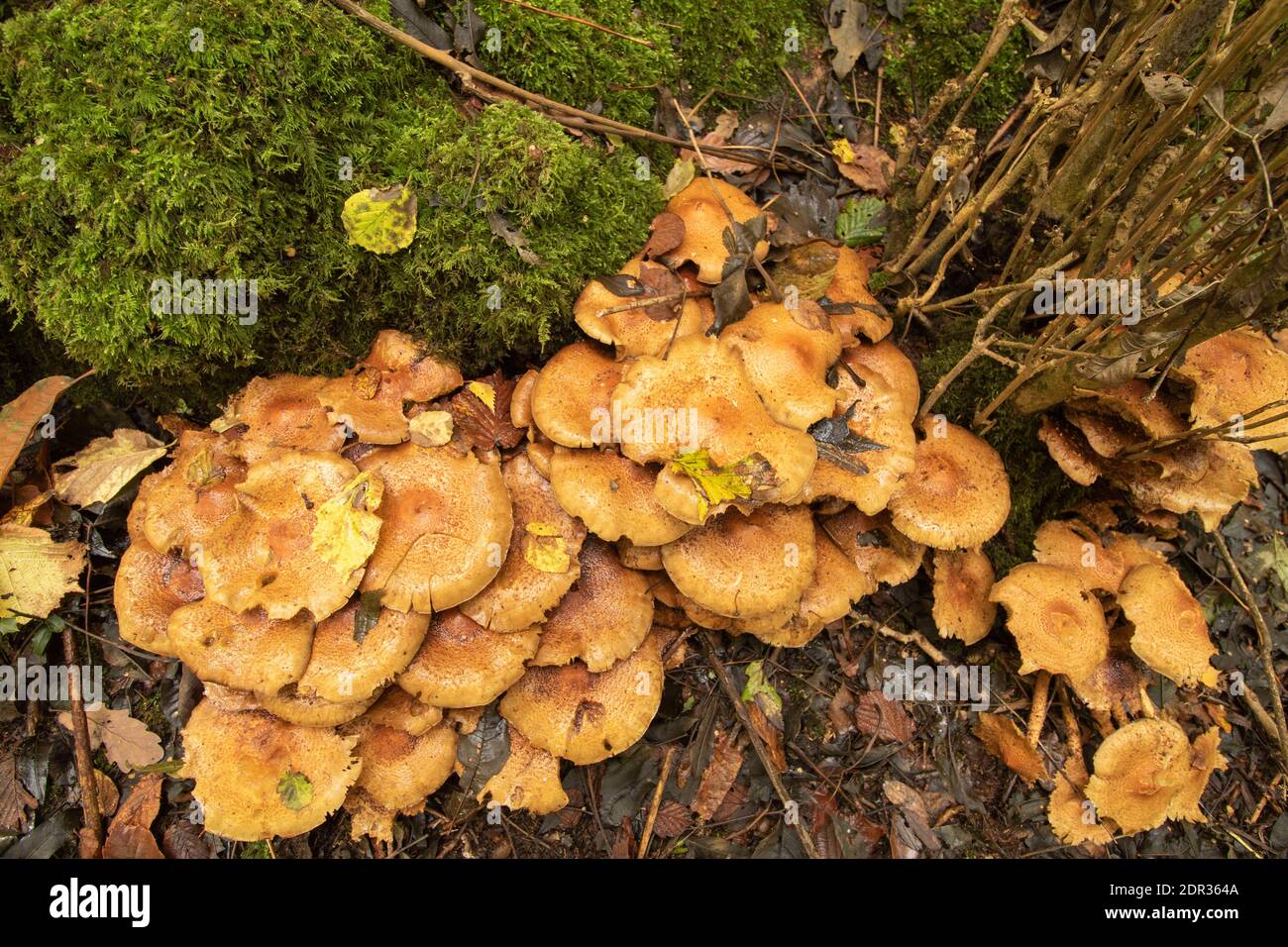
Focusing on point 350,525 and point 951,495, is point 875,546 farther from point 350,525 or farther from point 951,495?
point 350,525

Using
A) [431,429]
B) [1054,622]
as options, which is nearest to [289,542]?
[431,429]

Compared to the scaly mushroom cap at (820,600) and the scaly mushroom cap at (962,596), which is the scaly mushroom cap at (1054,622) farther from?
the scaly mushroom cap at (820,600)

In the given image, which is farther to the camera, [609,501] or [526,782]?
[526,782]

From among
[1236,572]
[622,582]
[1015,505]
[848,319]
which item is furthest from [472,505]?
[1236,572]

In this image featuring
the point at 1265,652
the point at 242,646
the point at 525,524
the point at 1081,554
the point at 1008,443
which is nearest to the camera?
the point at 242,646

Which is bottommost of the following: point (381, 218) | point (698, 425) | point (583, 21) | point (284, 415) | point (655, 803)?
point (655, 803)

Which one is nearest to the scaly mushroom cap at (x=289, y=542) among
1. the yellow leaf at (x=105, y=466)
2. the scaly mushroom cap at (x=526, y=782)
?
the yellow leaf at (x=105, y=466)

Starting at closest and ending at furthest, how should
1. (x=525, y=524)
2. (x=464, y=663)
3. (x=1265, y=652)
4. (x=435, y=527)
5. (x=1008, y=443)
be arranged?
(x=435, y=527), (x=464, y=663), (x=525, y=524), (x=1008, y=443), (x=1265, y=652)

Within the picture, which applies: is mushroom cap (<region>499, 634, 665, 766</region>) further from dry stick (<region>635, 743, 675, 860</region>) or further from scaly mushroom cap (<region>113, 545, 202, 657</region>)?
scaly mushroom cap (<region>113, 545, 202, 657</region>)

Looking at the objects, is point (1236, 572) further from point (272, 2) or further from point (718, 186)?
point (272, 2)
